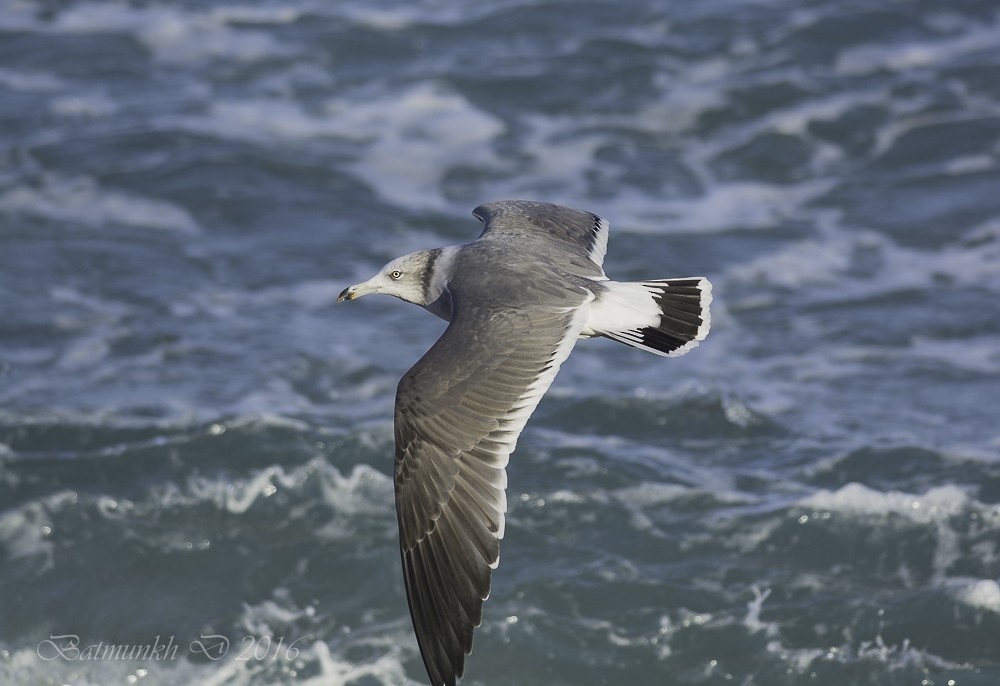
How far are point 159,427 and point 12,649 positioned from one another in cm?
193

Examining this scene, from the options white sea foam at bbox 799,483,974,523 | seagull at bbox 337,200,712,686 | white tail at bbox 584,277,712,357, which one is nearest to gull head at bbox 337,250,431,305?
seagull at bbox 337,200,712,686

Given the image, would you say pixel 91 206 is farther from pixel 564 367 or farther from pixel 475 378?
pixel 475 378

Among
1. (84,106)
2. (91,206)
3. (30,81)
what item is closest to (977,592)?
(91,206)

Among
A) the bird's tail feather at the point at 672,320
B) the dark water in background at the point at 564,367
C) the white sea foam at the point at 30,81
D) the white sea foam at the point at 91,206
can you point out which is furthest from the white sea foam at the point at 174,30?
the bird's tail feather at the point at 672,320

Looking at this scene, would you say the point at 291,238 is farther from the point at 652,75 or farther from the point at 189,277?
the point at 652,75

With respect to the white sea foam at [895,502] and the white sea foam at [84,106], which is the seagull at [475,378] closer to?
the white sea foam at [895,502]

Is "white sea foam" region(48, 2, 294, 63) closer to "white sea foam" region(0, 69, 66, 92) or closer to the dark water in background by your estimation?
the dark water in background

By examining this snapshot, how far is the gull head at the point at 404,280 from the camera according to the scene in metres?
6.32

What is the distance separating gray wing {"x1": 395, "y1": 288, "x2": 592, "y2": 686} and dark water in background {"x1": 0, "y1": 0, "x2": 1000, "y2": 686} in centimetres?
167

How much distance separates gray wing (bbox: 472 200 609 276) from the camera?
6684 mm

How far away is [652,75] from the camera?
13383mm

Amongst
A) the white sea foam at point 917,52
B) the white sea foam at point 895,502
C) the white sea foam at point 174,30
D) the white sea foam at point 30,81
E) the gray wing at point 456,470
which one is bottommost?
the white sea foam at point 895,502

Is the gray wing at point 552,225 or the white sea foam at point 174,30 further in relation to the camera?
the white sea foam at point 174,30

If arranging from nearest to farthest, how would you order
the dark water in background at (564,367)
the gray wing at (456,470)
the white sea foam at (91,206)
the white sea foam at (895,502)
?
the gray wing at (456,470)
the dark water in background at (564,367)
the white sea foam at (895,502)
the white sea foam at (91,206)
